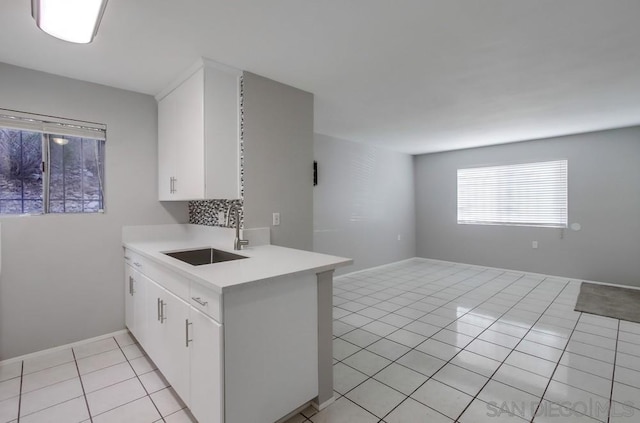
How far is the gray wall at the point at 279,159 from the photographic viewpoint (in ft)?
8.33

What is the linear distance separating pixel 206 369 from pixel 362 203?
4.25m

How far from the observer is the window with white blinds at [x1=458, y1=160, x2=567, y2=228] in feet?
16.4

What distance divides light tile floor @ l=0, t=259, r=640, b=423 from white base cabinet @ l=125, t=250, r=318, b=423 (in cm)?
28

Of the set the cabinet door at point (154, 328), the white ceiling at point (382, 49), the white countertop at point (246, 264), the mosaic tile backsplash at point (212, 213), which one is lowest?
the cabinet door at point (154, 328)

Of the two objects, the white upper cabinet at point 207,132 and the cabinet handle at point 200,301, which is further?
the white upper cabinet at point 207,132

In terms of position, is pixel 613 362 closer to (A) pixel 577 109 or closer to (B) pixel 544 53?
(B) pixel 544 53

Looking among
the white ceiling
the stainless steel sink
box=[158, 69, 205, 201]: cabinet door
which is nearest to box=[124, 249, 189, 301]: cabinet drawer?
the stainless steel sink

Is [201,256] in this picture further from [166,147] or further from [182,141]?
[166,147]

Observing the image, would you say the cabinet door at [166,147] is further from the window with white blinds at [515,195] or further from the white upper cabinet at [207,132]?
the window with white blinds at [515,195]

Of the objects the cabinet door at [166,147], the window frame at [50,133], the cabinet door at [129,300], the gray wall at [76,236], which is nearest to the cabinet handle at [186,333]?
the cabinet door at [129,300]

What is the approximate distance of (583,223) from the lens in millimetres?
4746

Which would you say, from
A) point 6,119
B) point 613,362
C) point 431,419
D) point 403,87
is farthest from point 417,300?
point 6,119

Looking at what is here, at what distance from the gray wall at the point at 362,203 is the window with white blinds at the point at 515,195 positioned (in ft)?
3.84

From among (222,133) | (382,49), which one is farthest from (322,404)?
(382,49)
